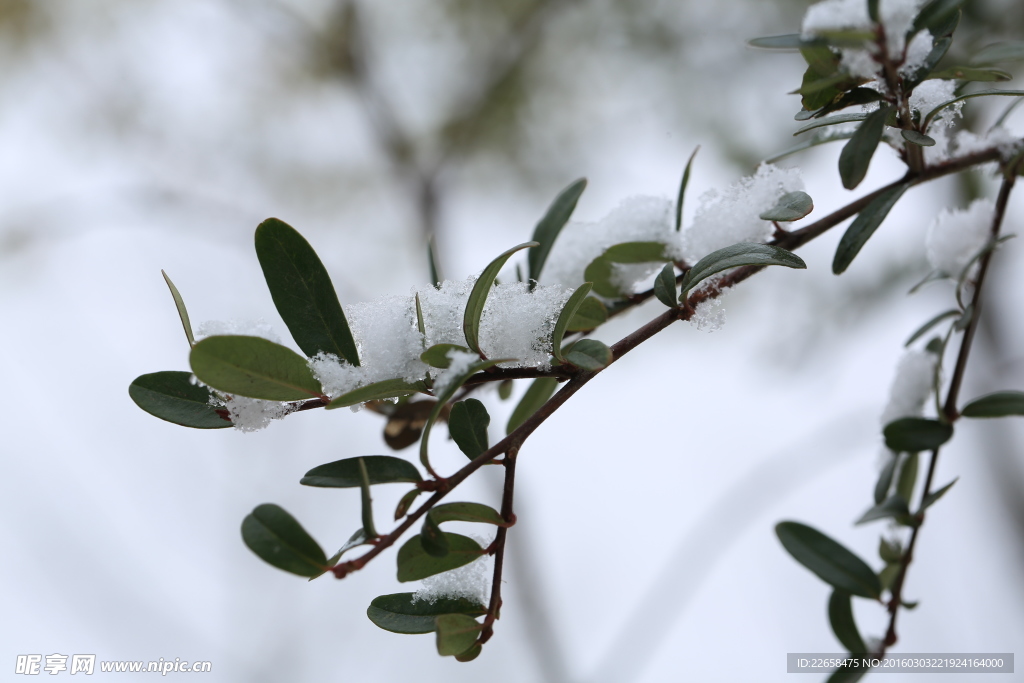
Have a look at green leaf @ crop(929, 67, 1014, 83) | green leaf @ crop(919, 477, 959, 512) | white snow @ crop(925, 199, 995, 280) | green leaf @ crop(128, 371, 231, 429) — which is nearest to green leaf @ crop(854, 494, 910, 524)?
green leaf @ crop(919, 477, 959, 512)

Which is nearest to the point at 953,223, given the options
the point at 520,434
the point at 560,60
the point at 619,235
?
the point at 619,235

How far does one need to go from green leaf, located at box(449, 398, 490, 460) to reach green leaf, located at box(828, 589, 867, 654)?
31cm

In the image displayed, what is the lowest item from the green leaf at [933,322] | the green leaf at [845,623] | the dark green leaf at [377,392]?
the green leaf at [845,623]

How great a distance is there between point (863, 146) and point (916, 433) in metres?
0.20

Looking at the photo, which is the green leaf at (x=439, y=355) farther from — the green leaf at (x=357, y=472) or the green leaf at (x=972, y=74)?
the green leaf at (x=972, y=74)

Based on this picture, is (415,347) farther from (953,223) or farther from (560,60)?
(560,60)

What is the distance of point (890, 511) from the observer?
0.41m

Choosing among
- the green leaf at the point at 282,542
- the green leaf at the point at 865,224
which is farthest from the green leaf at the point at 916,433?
the green leaf at the point at 282,542

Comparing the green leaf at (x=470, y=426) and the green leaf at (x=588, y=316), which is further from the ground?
the green leaf at (x=588, y=316)

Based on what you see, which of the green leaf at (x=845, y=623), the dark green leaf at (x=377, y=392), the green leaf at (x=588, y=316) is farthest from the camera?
the green leaf at (x=845, y=623)

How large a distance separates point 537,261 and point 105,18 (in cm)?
204

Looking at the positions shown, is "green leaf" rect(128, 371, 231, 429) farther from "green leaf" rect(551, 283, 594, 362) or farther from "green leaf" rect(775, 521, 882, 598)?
"green leaf" rect(775, 521, 882, 598)

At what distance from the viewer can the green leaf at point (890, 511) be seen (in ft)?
1.35

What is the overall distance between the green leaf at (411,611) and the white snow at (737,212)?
8.8 inches
